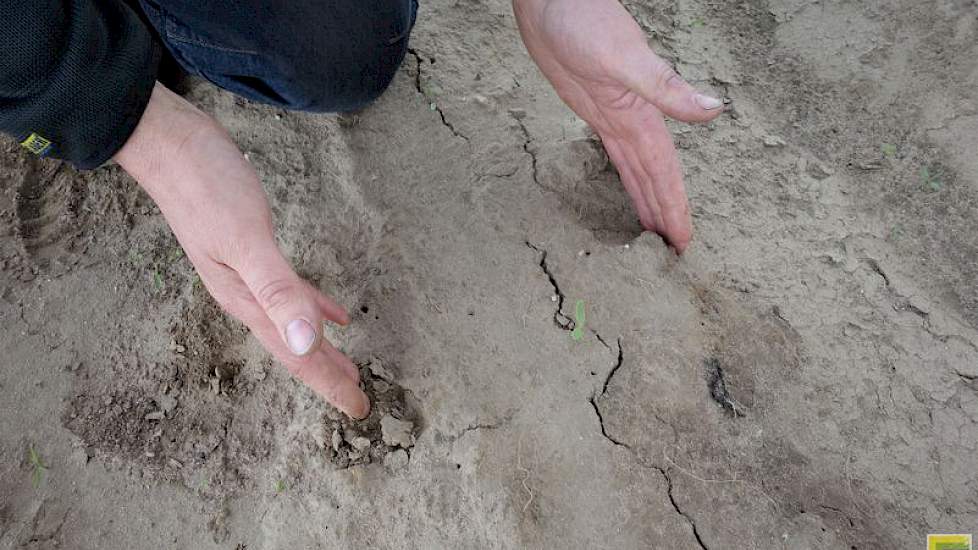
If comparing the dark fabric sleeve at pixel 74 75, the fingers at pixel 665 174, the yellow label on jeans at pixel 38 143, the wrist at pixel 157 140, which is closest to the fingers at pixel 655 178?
the fingers at pixel 665 174

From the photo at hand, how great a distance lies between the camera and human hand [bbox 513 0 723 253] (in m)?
1.33

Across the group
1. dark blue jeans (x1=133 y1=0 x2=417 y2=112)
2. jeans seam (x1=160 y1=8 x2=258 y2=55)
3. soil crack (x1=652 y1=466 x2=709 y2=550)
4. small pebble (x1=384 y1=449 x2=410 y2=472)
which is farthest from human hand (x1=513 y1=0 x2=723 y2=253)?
small pebble (x1=384 y1=449 x2=410 y2=472)

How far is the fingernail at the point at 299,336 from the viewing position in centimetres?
118

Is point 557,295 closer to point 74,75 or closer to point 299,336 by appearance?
point 299,336

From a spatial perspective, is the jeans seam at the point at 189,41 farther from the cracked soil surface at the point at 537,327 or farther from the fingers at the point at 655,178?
the fingers at the point at 655,178

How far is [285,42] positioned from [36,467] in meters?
1.14

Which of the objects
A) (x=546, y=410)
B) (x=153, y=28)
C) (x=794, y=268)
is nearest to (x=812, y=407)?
(x=794, y=268)

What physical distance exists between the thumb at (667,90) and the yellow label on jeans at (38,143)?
1083 millimetres

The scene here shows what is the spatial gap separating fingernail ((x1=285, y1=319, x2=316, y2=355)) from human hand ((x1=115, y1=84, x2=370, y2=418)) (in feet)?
0.35

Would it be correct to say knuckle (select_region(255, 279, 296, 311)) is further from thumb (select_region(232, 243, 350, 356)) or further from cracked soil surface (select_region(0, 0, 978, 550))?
cracked soil surface (select_region(0, 0, 978, 550))

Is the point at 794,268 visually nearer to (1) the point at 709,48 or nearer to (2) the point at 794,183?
(2) the point at 794,183

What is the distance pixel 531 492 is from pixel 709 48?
1.41 m

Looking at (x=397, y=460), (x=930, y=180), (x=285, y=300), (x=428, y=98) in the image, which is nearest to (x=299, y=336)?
(x=285, y=300)

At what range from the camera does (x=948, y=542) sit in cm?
139
